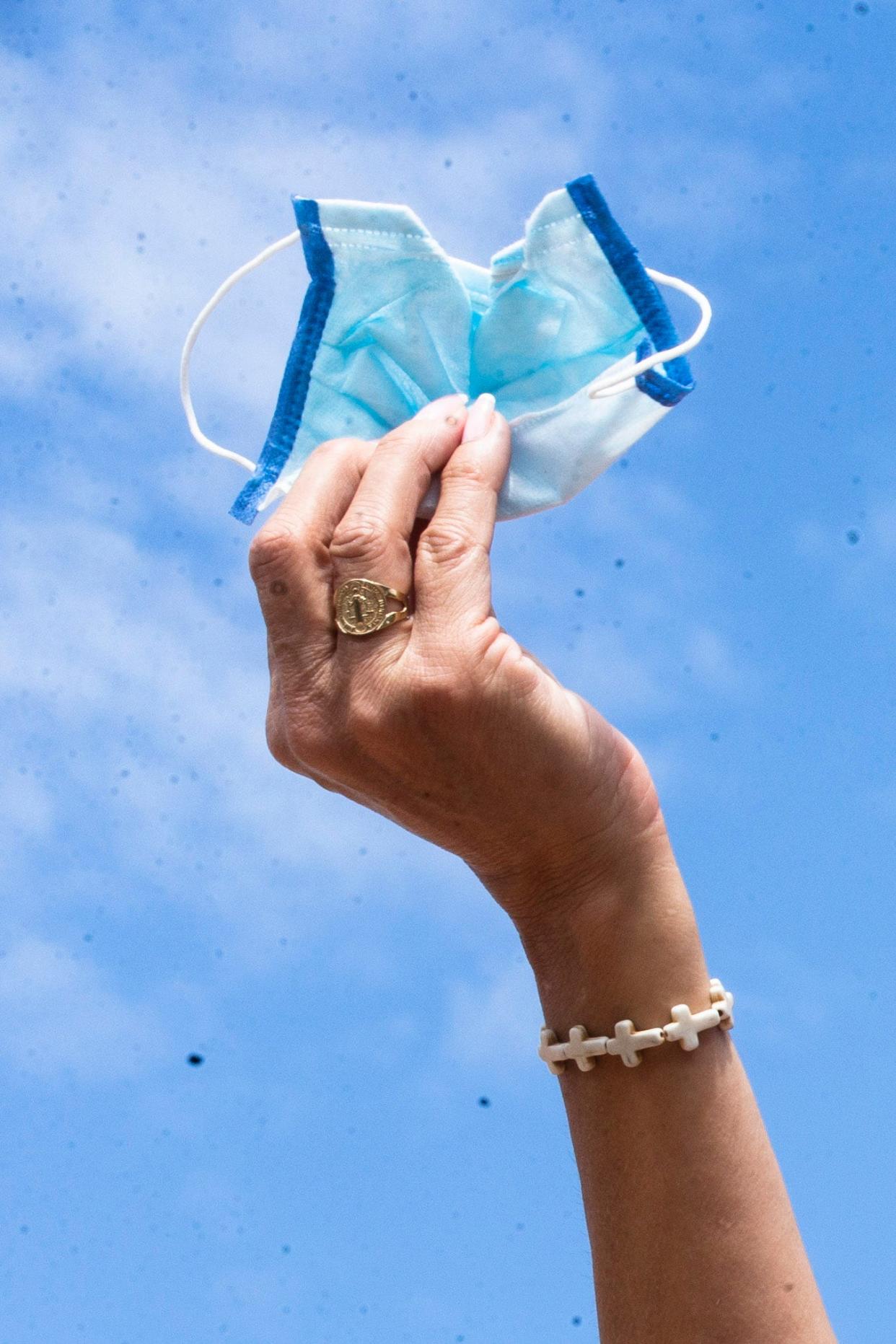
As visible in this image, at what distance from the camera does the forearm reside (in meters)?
2.21

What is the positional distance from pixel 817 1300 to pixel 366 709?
1.26 m

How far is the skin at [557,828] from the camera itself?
2238 mm

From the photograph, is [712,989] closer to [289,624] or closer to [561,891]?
[561,891]

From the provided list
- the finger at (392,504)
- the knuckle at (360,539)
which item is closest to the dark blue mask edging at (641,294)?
the finger at (392,504)

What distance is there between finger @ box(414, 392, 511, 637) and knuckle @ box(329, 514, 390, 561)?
8cm

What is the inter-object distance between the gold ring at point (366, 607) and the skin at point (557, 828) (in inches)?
0.9

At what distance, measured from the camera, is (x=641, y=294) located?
324 centimetres

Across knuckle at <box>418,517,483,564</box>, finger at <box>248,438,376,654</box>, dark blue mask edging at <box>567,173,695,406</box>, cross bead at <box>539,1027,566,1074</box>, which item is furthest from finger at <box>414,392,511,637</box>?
cross bead at <box>539,1027,566,1074</box>

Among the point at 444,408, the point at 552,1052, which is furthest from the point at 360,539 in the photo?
the point at 552,1052

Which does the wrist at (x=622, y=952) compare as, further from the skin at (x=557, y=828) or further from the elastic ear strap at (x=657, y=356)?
the elastic ear strap at (x=657, y=356)

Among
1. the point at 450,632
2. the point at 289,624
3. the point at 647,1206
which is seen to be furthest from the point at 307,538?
the point at 647,1206

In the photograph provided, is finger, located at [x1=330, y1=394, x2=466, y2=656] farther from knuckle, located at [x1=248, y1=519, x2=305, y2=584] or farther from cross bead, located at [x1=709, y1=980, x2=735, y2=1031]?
cross bead, located at [x1=709, y1=980, x2=735, y2=1031]

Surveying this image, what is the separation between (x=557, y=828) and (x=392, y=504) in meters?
0.71

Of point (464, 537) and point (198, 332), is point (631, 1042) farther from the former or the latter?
point (198, 332)
